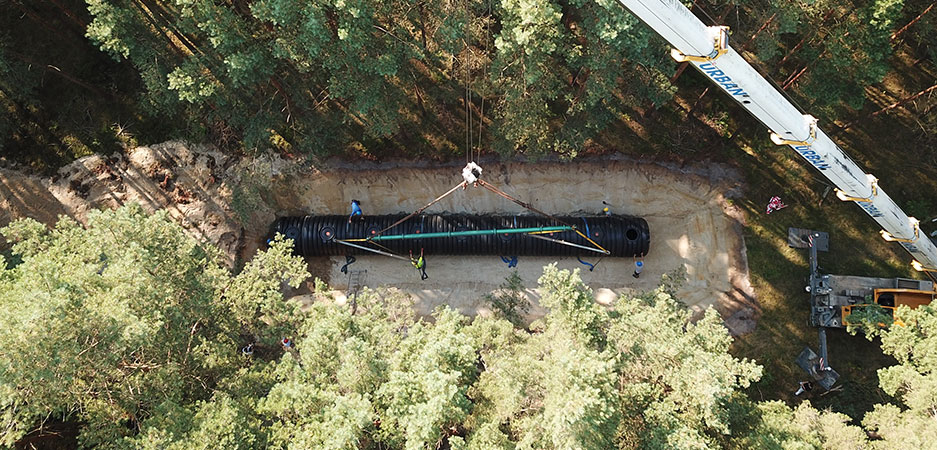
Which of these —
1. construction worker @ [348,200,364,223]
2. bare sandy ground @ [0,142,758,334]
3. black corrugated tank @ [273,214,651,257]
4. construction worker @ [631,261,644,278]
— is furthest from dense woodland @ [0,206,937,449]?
construction worker @ [631,261,644,278]

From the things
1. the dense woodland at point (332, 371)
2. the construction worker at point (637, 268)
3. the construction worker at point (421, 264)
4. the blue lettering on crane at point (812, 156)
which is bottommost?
the dense woodland at point (332, 371)

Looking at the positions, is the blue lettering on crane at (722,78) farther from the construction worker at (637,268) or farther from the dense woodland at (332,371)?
the construction worker at (637,268)

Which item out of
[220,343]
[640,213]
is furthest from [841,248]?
[220,343]

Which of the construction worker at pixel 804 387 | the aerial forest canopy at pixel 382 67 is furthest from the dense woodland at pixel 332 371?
the aerial forest canopy at pixel 382 67

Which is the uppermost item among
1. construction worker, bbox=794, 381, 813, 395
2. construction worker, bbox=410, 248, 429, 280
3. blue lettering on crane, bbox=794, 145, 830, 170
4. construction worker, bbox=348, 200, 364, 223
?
construction worker, bbox=348, 200, 364, 223

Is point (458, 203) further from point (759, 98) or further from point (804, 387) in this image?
point (804, 387)

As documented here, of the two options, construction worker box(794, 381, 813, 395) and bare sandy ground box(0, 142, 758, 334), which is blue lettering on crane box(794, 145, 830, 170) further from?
construction worker box(794, 381, 813, 395)
